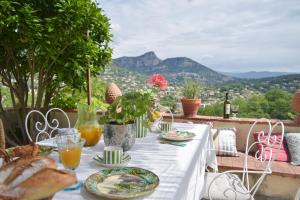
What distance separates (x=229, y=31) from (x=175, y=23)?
0.98 m

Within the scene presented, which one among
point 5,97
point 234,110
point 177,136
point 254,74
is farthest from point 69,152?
point 254,74

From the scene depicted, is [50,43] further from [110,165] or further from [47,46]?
[110,165]

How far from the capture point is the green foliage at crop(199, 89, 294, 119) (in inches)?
133

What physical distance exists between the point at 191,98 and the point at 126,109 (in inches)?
79.4

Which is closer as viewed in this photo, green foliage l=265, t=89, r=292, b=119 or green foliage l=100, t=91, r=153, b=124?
green foliage l=100, t=91, r=153, b=124

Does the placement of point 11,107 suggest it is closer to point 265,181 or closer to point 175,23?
point 175,23

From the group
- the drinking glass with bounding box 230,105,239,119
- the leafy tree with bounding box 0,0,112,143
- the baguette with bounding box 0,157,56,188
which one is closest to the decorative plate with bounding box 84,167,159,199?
the baguette with bounding box 0,157,56,188

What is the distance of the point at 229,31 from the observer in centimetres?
507

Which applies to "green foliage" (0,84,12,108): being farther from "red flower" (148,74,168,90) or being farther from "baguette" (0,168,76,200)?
"baguette" (0,168,76,200)

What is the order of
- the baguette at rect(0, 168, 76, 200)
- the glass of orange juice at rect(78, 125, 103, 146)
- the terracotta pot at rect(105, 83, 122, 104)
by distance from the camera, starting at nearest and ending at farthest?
the baguette at rect(0, 168, 76, 200) → the glass of orange juice at rect(78, 125, 103, 146) → the terracotta pot at rect(105, 83, 122, 104)

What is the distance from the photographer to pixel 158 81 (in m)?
2.95

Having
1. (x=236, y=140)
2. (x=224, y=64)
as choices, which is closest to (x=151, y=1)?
(x=224, y=64)

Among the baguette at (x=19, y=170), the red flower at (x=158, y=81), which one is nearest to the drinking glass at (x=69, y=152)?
the baguette at (x=19, y=170)

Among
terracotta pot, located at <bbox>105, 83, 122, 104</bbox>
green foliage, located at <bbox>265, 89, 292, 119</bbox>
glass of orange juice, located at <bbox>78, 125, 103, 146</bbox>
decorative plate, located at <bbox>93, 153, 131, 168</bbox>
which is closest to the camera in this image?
decorative plate, located at <bbox>93, 153, 131, 168</bbox>
